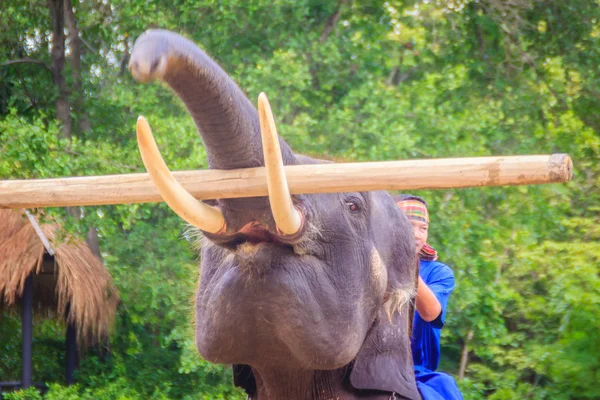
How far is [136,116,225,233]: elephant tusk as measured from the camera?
2.29m

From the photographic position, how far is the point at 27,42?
9859 millimetres

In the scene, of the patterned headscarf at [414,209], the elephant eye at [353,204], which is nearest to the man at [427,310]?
the patterned headscarf at [414,209]

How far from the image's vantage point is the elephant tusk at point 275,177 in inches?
88.7

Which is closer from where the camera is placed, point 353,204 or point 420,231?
point 353,204

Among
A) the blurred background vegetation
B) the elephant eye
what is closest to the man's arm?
the elephant eye

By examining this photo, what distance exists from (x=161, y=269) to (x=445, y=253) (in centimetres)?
259

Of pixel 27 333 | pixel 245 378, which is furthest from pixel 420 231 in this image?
pixel 27 333

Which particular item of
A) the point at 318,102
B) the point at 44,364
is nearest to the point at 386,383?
the point at 318,102

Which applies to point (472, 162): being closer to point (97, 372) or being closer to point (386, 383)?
point (386, 383)

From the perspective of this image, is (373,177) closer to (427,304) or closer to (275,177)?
(275,177)

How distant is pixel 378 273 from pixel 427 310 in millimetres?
791

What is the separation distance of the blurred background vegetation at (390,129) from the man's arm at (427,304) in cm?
447

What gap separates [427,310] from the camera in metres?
3.75

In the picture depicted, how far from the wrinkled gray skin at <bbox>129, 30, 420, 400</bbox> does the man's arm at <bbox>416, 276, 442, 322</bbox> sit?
0.42 m
